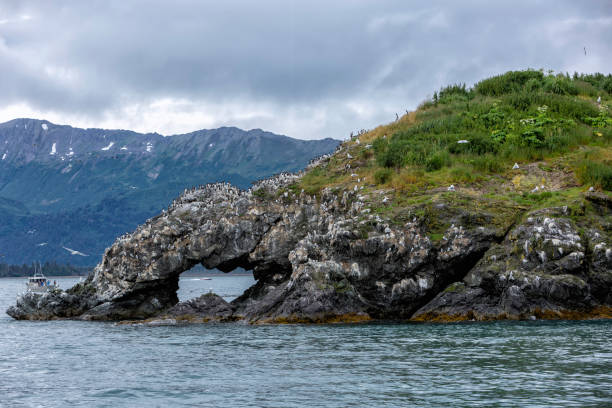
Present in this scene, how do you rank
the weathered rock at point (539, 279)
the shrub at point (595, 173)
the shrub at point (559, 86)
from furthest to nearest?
the shrub at point (559, 86) < the shrub at point (595, 173) < the weathered rock at point (539, 279)

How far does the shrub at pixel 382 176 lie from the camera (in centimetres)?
5094

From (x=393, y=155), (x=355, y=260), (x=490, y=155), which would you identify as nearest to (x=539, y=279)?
(x=355, y=260)

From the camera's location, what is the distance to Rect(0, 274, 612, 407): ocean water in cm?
2084

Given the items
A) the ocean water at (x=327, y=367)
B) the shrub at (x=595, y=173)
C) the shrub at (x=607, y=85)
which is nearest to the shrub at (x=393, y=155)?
the shrub at (x=595, y=173)

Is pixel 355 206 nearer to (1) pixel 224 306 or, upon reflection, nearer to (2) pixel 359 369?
(1) pixel 224 306

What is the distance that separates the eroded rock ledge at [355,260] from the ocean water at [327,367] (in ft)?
10.8

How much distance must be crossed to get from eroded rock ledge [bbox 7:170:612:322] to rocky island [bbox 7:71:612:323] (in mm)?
96

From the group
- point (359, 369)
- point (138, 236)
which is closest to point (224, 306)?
point (138, 236)

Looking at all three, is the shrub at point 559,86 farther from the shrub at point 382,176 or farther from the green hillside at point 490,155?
the shrub at point 382,176

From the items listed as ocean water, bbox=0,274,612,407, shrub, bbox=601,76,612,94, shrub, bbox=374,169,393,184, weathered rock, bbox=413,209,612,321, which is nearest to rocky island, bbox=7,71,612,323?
weathered rock, bbox=413,209,612,321

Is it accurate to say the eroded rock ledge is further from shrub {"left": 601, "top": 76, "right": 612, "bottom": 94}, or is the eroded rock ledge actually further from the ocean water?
shrub {"left": 601, "top": 76, "right": 612, "bottom": 94}

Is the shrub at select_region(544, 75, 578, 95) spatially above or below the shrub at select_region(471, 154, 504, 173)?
above

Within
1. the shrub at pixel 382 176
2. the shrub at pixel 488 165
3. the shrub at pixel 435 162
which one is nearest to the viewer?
the shrub at pixel 488 165

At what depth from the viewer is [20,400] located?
23141 mm
